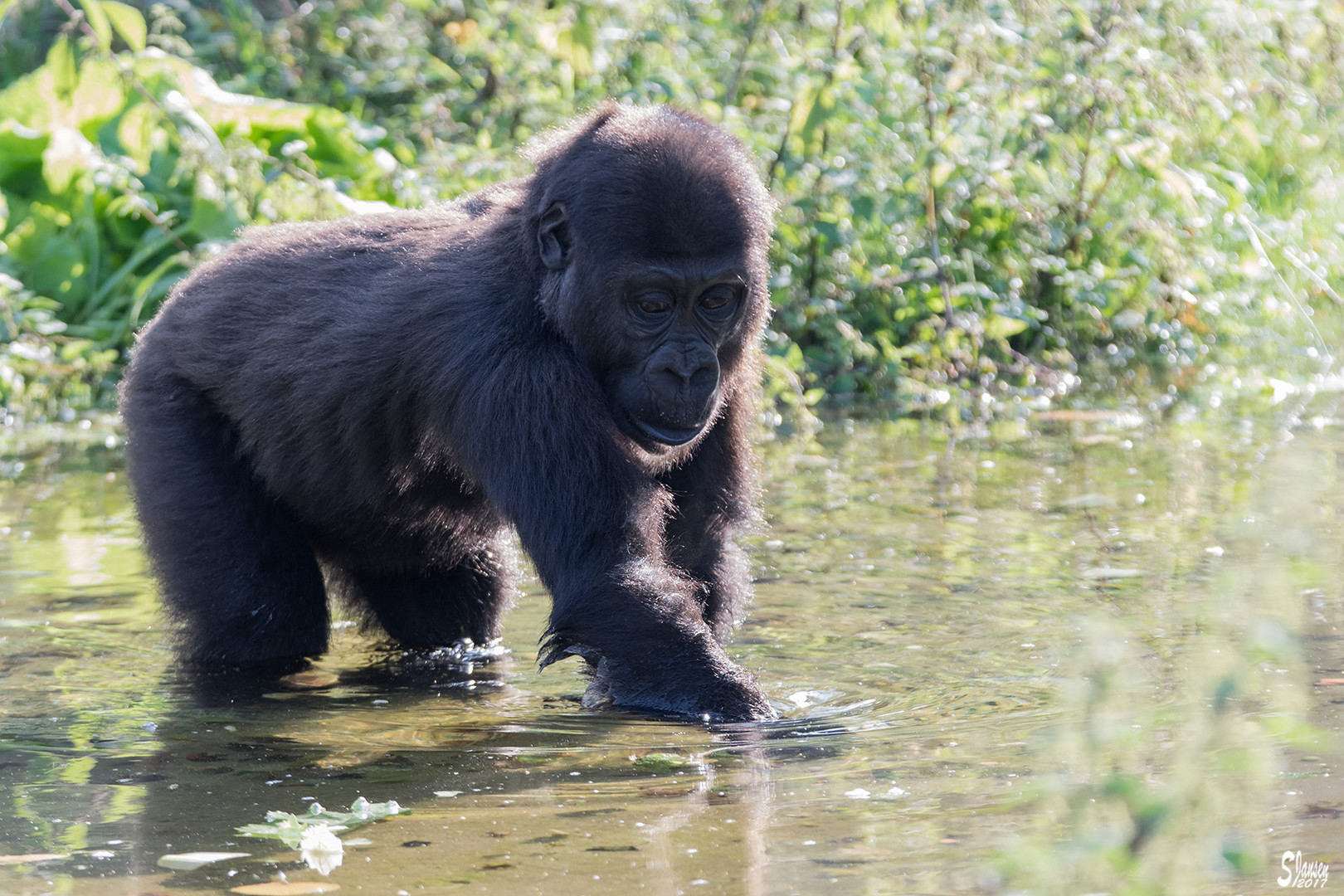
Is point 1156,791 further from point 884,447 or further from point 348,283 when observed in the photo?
point 884,447

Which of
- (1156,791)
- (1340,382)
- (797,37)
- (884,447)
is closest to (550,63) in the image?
(797,37)

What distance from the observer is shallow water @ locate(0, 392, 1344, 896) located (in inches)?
110

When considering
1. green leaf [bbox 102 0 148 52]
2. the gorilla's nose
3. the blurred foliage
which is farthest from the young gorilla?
the blurred foliage

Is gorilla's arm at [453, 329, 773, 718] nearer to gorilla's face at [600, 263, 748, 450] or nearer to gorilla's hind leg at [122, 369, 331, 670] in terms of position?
gorilla's face at [600, 263, 748, 450]

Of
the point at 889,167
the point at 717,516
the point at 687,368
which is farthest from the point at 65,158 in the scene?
the point at 687,368

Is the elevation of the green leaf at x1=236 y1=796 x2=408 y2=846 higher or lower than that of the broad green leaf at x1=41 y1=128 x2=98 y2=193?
lower

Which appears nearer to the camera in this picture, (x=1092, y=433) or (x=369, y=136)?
(x=1092, y=433)

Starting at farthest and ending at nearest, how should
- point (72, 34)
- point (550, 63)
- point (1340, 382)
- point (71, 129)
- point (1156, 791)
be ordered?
point (72, 34) < point (550, 63) < point (71, 129) < point (1340, 382) < point (1156, 791)

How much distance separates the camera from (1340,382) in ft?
30.2

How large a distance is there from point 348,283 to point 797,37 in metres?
6.32

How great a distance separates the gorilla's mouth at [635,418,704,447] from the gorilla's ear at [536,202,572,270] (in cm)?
52

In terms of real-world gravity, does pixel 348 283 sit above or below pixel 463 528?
above

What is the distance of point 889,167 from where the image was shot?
31.9ft

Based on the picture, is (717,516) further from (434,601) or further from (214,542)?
(214,542)
